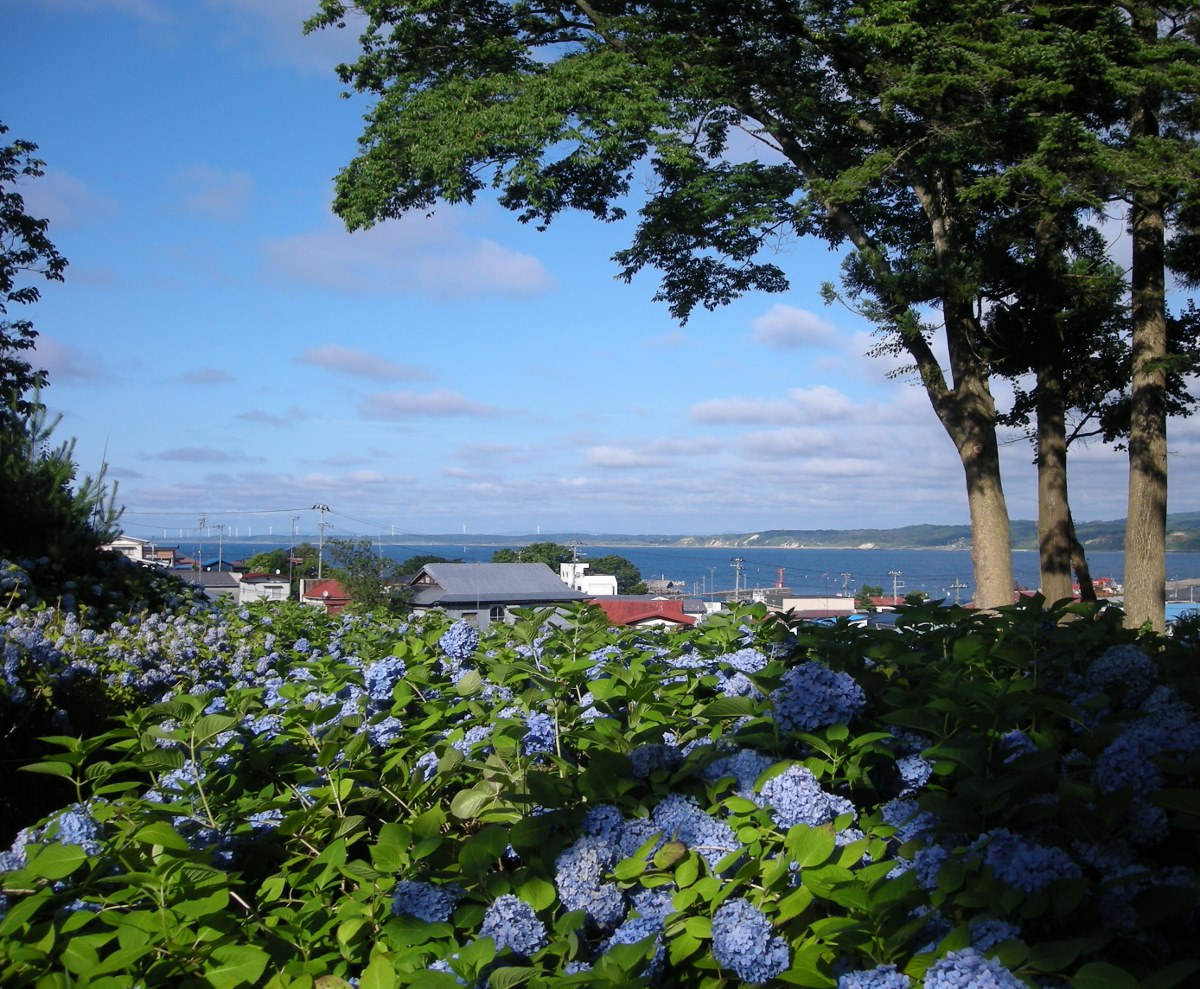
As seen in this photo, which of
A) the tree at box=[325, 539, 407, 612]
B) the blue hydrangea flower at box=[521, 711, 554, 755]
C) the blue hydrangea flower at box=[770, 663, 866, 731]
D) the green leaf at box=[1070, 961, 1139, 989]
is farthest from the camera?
the tree at box=[325, 539, 407, 612]

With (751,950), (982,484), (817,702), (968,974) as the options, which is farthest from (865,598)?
(968,974)

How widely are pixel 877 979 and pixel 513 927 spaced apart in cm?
52

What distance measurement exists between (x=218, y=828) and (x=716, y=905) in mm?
985

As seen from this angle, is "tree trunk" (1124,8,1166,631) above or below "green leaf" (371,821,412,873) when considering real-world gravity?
above

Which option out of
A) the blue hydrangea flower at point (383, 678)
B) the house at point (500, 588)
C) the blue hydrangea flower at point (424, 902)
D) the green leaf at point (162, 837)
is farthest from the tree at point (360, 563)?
the blue hydrangea flower at point (424, 902)

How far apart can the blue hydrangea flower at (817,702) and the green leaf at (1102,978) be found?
720 millimetres

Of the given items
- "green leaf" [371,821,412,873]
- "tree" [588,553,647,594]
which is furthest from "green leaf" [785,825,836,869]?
"tree" [588,553,647,594]

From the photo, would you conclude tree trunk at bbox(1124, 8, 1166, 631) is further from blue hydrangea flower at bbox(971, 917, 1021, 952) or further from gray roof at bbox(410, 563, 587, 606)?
blue hydrangea flower at bbox(971, 917, 1021, 952)

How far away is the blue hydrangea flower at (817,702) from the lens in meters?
1.88

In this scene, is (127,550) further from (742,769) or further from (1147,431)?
(742,769)

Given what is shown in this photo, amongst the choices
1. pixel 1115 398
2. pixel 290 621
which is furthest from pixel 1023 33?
pixel 290 621

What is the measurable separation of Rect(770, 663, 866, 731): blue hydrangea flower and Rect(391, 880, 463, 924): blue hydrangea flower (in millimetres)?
698

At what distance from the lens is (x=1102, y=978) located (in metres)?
1.17

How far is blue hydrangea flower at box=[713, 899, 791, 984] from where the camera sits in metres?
1.39
